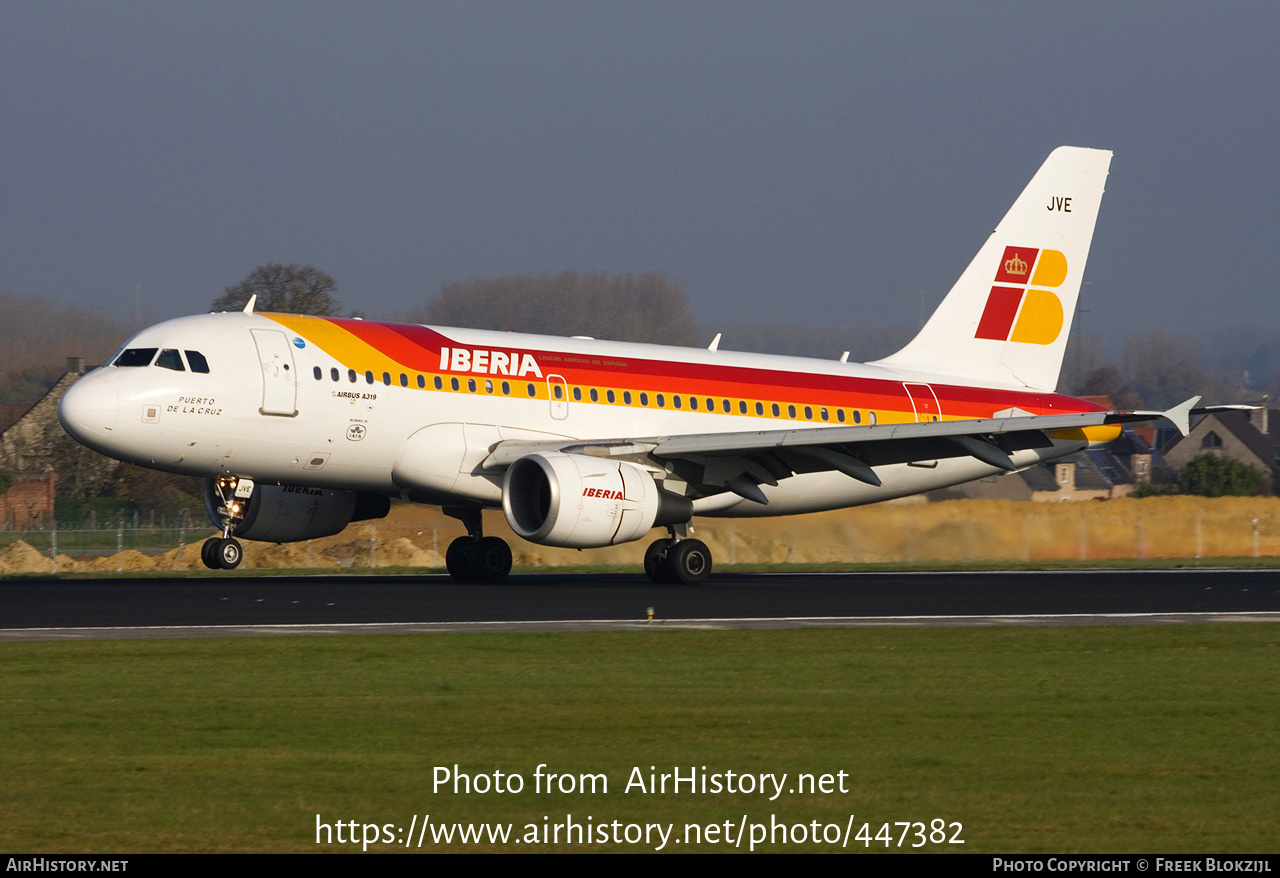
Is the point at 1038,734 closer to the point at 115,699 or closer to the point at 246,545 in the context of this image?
the point at 115,699

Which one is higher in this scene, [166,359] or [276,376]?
[166,359]

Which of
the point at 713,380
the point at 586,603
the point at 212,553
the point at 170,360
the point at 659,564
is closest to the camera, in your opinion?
the point at 586,603

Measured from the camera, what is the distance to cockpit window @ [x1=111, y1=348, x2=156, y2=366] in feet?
82.4

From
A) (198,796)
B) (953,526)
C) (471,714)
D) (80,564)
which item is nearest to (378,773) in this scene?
(198,796)

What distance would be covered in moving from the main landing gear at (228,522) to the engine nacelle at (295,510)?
1.70 ft

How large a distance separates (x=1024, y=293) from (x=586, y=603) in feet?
50.3

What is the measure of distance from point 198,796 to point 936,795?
4223 millimetres

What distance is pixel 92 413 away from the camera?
24406 millimetres

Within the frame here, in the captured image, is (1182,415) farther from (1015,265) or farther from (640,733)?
(640,733)

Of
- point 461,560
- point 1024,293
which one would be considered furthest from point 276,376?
point 1024,293

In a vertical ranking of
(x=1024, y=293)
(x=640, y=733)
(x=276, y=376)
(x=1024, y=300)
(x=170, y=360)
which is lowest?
(x=640, y=733)

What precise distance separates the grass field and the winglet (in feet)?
29.6

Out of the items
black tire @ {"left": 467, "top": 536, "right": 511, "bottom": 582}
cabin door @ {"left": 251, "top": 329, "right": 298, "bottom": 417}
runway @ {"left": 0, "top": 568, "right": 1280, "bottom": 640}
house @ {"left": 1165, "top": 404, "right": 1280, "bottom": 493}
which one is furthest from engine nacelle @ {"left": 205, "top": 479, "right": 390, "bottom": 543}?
house @ {"left": 1165, "top": 404, "right": 1280, "bottom": 493}

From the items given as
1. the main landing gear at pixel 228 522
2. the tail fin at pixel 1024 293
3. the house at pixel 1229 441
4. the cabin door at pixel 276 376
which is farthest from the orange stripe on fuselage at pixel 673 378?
the house at pixel 1229 441
